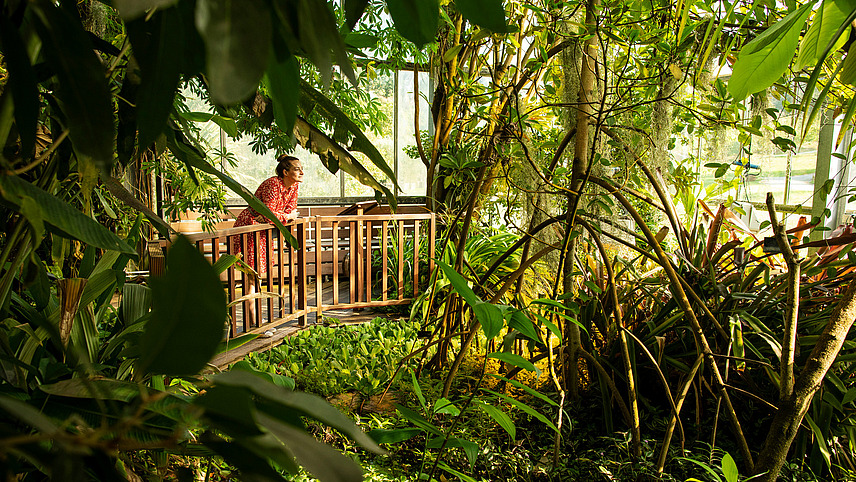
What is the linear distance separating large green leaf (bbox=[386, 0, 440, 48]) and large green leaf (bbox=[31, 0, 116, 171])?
14 centimetres

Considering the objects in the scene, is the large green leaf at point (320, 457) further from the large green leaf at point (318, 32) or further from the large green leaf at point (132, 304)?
the large green leaf at point (132, 304)

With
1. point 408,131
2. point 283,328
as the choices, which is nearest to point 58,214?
point 283,328

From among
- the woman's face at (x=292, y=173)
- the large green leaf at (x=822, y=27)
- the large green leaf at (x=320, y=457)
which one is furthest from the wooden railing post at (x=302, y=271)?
the large green leaf at (x=320, y=457)

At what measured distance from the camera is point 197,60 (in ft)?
1.00

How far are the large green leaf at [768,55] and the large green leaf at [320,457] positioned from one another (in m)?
0.50

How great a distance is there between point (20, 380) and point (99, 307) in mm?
751

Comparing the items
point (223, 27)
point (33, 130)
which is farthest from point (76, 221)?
point (223, 27)

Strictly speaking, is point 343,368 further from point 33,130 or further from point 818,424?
point 33,130

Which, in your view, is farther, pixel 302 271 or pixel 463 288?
pixel 302 271

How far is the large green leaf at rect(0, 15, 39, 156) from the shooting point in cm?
24

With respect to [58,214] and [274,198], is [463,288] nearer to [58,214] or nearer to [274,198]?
[58,214]

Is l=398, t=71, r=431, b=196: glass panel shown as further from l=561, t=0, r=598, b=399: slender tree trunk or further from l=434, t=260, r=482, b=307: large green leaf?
l=434, t=260, r=482, b=307: large green leaf

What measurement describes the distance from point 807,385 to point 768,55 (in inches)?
31.7

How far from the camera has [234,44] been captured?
16cm
